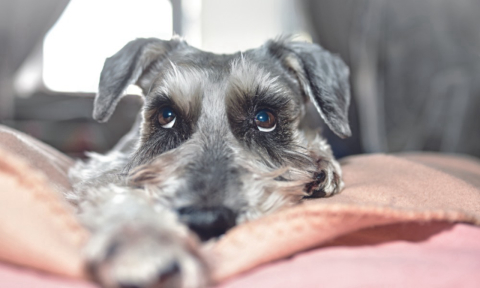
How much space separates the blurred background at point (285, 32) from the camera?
171 inches

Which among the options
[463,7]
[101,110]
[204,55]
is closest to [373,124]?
[463,7]

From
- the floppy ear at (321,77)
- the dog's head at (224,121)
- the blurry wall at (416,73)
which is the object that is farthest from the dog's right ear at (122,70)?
the blurry wall at (416,73)

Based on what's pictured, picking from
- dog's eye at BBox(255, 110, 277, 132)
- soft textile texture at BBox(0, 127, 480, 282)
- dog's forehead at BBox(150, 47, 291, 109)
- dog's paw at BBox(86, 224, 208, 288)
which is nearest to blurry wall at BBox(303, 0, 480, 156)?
dog's forehead at BBox(150, 47, 291, 109)

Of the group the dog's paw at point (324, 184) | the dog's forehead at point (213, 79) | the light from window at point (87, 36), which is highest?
the light from window at point (87, 36)

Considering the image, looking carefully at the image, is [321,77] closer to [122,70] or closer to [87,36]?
[122,70]

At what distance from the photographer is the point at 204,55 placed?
2.25 metres

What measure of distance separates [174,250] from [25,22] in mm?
6366

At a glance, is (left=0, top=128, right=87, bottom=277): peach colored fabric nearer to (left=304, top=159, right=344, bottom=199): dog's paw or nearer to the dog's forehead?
the dog's forehead

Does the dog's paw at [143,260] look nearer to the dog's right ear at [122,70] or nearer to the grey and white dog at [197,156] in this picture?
the grey and white dog at [197,156]

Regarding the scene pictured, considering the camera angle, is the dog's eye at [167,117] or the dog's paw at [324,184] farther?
the dog's eye at [167,117]

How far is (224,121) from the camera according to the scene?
1.81 m

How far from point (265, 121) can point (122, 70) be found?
0.89 meters

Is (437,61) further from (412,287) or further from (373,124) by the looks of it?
(412,287)

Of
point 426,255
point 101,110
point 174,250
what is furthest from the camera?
point 101,110
